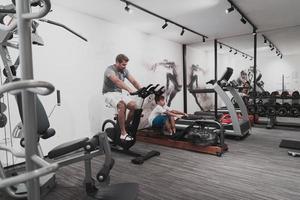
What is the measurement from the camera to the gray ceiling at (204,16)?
3.88 m

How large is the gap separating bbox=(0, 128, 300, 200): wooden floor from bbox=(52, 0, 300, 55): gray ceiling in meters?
2.89

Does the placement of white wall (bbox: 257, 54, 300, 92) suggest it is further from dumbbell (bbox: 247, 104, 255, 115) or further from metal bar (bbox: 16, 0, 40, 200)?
metal bar (bbox: 16, 0, 40, 200)

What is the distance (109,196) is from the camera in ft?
7.10

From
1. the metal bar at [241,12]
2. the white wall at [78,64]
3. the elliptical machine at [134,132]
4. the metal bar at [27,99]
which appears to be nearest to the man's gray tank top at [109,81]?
the white wall at [78,64]

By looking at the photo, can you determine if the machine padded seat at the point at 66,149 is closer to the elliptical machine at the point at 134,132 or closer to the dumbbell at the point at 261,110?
the elliptical machine at the point at 134,132

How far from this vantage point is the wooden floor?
236cm

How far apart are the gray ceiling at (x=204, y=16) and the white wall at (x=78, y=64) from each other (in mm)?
272

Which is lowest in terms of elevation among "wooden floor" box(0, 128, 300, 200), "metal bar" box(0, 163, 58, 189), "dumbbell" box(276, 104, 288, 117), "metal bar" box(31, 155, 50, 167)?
"wooden floor" box(0, 128, 300, 200)

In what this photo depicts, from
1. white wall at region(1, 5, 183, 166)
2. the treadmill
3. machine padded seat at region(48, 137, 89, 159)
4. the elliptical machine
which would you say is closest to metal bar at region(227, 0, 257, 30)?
the treadmill

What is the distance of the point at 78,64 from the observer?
4.11 metres

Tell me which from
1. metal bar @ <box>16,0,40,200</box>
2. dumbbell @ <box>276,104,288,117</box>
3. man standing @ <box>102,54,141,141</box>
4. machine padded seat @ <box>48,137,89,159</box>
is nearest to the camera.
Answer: metal bar @ <box>16,0,40,200</box>

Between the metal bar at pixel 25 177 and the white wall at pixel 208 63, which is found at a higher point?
the white wall at pixel 208 63

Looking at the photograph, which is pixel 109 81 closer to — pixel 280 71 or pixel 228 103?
pixel 228 103

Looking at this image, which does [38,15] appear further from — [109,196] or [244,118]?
[244,118]
